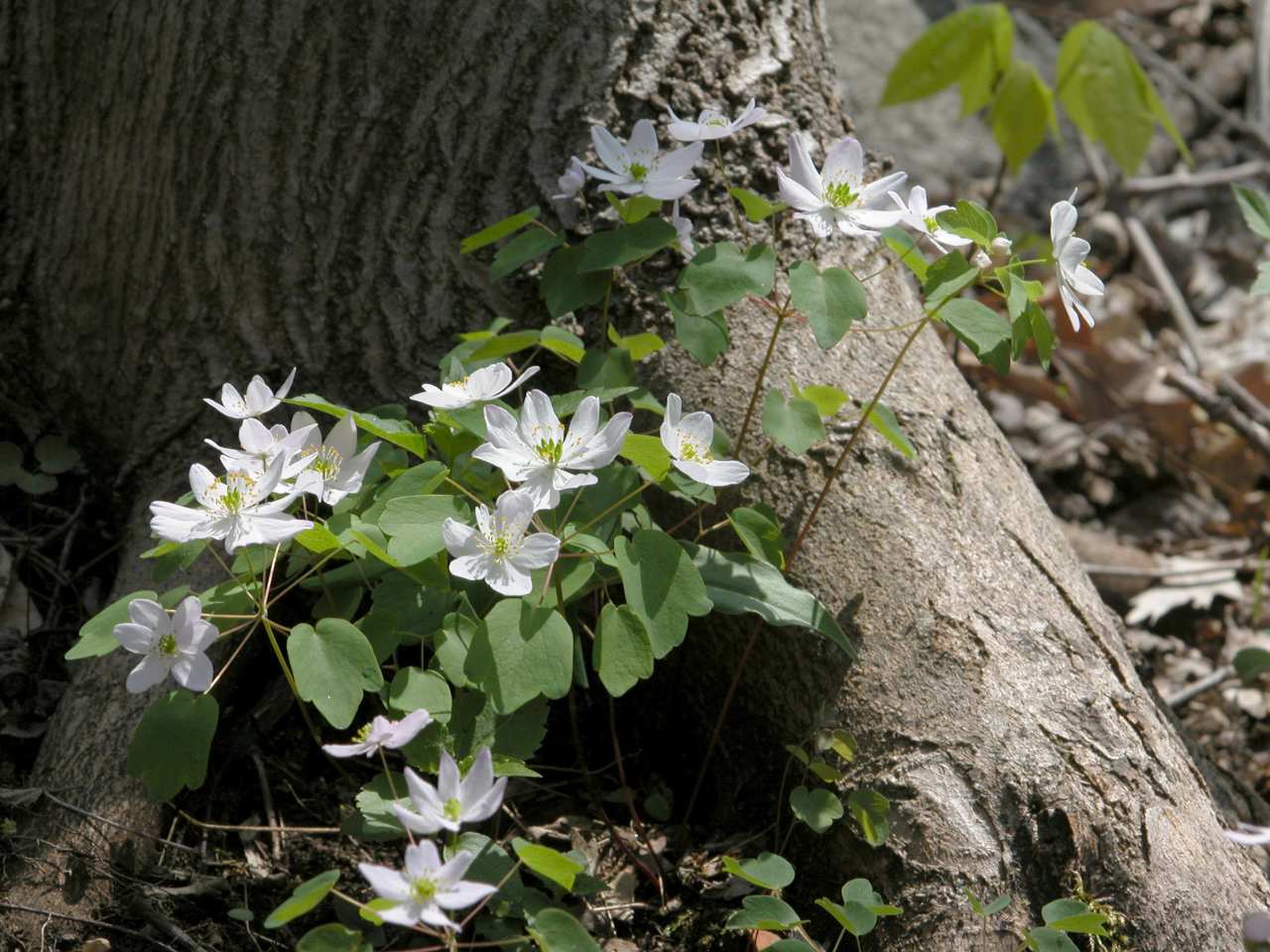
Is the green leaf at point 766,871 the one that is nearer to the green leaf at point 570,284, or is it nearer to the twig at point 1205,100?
the green leaf at point 570,284

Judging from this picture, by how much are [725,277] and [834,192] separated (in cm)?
18

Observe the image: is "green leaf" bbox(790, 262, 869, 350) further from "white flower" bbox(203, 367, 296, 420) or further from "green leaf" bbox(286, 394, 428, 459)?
"white flower" bbox(203, 367, 296, 420)

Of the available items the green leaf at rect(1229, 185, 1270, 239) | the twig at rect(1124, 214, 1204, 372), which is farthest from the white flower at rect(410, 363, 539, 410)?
the twig at rect(1124, 214, 1204, 372)

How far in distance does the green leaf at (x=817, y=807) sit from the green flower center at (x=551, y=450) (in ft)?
2.14

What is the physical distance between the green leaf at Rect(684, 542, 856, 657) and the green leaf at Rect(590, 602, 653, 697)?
0.19m

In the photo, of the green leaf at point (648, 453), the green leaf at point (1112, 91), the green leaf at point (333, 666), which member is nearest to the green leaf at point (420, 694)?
the green leaf at point (333, 666)

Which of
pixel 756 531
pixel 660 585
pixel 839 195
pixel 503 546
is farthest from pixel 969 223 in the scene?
pixel 503 546

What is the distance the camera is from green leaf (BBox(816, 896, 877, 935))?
1421 millimetres

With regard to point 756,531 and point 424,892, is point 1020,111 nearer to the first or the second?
point 756,531

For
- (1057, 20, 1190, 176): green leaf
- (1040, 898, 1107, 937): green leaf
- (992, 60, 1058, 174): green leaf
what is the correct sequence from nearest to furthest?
(1040, 898, 1107, 937): green leaf
(1057, 20, 1190, 176): green leaf
(992, 60, 1058, 174): green leaf

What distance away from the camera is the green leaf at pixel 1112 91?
2.83 metres

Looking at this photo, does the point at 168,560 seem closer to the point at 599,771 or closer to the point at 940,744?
the point at 599,771

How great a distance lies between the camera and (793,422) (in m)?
1.58

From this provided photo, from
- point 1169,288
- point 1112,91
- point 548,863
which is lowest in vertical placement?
point 548,863
